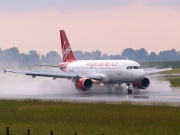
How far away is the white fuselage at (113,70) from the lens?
6519 centimetres

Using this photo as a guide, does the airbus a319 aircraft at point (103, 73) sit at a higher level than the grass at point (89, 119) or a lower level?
higher

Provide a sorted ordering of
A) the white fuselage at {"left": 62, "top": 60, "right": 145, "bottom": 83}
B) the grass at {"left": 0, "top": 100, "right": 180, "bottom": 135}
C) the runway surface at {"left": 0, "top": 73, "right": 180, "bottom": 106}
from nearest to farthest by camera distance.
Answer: the grass at {"left": 0, "top": 100, "right": 180, "bottom": 135}
the white fuselage at {"left": 62, "top": 60, "right": 145, "bottom": 83}
the runway surface at {"left": 0, "top": 73, "right": 180, "bottom": 106}

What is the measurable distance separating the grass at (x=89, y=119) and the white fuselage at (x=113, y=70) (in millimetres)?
18783

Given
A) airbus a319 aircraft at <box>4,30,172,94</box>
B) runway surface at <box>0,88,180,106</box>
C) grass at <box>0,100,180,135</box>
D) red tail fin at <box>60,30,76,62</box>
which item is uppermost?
red tail fin at <box>60,30,76,62</box>

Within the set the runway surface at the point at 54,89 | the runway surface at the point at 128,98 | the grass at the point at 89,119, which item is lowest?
the grass at the point at 89,119

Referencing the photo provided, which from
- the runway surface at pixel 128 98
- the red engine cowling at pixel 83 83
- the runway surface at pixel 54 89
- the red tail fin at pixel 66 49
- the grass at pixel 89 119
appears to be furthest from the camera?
the red tail fin at pixel 66 49

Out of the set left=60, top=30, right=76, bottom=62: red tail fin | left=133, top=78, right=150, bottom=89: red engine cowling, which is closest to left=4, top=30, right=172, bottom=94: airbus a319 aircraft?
left=133, top=78, right=150, bottom=89: red engine cowling

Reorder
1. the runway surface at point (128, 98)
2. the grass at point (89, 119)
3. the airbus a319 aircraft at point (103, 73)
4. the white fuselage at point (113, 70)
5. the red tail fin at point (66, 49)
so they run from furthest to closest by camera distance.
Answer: the red tail fin at point (66, 49) → the airbus a319 aircraft at point (103, 73) → the white fuselage at point (113, 70) → the runway surface at point (128, 98) → the grass at point (89, 119)

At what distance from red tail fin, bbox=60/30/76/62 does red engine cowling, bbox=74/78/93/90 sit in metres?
12.5

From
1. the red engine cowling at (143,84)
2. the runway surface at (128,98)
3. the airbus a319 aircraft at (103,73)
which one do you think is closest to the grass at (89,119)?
the runway surface at (128,98)

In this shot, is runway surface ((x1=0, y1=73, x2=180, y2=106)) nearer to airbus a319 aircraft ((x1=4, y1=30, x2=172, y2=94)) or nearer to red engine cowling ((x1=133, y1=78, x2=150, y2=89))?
red engine cowling ((x1=133, y1=78, x2=150, y2=89))

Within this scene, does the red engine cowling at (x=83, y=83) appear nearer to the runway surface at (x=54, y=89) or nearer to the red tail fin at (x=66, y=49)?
the runway surface at (x=54, y=89)

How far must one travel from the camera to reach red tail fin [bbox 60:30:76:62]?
80.0m

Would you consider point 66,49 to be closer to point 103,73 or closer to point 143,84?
point 103,73
